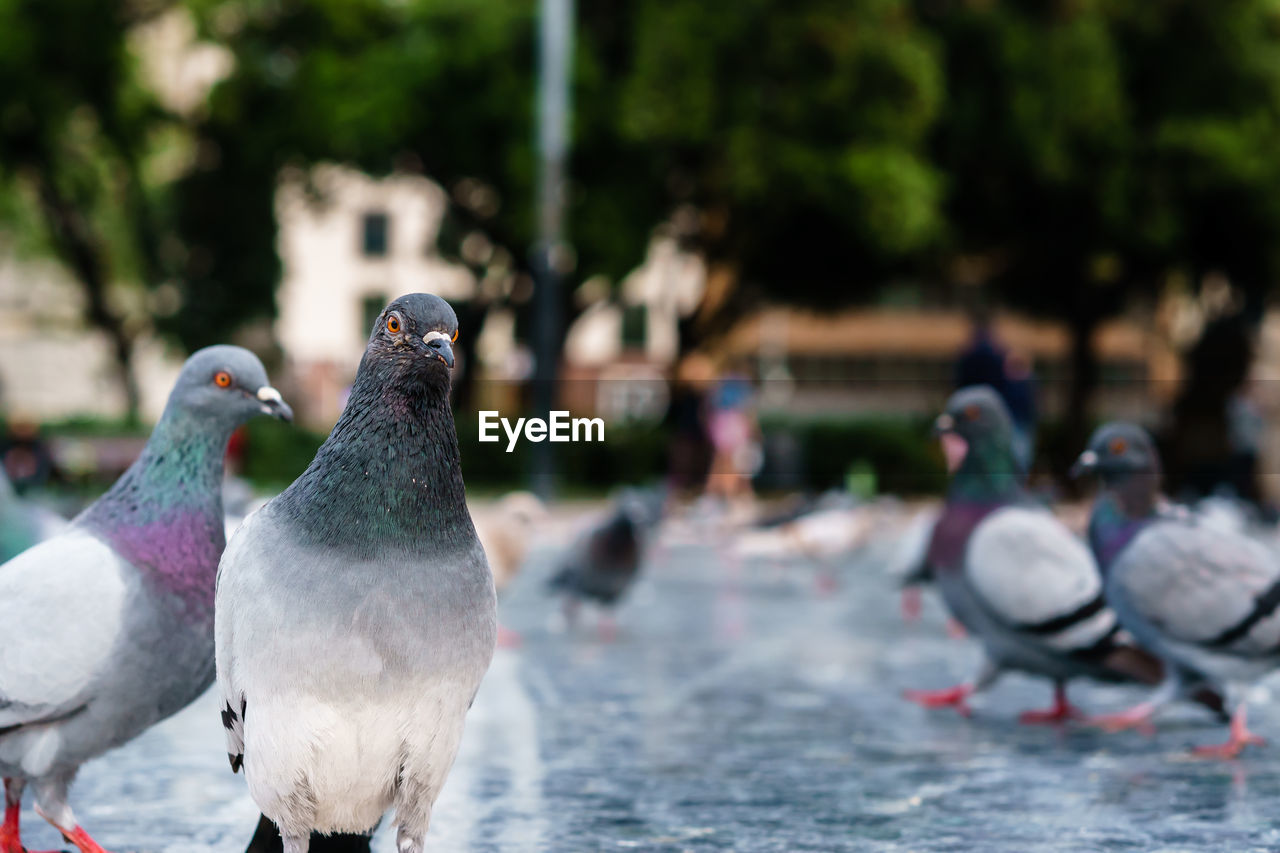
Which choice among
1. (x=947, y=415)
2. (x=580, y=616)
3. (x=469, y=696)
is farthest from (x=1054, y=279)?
(x=469, y=696)

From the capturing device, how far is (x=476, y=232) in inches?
916

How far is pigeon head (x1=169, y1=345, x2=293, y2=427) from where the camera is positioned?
4.02 meters

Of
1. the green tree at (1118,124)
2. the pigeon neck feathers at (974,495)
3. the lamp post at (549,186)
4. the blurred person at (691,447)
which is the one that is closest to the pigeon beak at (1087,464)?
the pigeon neck feathers at (974,495)

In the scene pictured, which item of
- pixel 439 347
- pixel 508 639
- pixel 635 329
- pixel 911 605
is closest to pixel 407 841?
pixel 439 347

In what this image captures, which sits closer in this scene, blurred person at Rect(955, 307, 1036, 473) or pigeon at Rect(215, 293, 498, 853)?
pigeon at Rect(215, 293, 498, 853)

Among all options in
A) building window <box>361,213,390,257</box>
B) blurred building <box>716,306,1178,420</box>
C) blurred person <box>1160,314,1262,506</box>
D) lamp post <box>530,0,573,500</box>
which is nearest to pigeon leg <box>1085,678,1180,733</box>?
blurred person <box>1160,314,1262,506</box>

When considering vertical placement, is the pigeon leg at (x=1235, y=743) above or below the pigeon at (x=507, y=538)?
below

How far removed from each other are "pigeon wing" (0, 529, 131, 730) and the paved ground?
2.09 ft

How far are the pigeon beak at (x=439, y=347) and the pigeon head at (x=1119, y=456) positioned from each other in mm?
3362

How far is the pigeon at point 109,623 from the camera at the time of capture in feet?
11.8

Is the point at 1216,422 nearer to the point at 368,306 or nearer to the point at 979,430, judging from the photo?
the point at 979,430

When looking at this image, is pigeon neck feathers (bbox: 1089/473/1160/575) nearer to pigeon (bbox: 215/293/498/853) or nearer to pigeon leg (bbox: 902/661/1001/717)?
pigeon leg (bbox: 902/661/1001/717)

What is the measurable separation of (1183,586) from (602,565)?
4.04m

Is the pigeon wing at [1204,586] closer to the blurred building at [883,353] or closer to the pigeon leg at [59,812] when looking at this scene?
the pigeon leg at [59,812]
